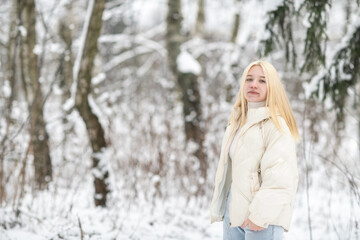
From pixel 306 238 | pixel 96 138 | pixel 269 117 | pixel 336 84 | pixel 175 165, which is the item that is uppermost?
pixel 336 84

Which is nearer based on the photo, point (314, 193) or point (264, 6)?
point (264, 6)

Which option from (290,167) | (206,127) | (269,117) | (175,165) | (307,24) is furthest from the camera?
(206,127)

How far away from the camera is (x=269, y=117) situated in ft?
6.60

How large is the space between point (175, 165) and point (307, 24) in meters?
3.05

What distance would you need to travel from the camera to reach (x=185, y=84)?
6.57 m

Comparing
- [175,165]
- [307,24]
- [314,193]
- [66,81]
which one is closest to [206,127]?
[175,165]

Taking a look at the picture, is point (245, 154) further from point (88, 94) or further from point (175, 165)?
point (175, 165)

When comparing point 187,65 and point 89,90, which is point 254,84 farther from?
point 187,65

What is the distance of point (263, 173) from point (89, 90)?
10.0ft

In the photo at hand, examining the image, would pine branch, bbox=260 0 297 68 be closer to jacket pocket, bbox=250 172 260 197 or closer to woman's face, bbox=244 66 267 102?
woman's face, bbox=244 66 267 102

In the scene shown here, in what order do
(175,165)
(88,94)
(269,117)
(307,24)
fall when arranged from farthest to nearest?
1. (175,165)
2. (88,94)
3. (307,24)
4. (269,117)

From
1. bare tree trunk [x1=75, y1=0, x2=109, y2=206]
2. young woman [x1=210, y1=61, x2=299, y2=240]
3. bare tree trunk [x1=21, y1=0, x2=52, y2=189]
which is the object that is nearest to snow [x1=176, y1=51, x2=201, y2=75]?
bare tree trunk [x1=75, y1=0, x2=109, y2=206]

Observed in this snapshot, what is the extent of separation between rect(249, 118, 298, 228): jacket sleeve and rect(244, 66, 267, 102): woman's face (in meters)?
0.24

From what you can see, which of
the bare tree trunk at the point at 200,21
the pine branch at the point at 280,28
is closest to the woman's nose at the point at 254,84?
the pine branch at the point at 280,28
